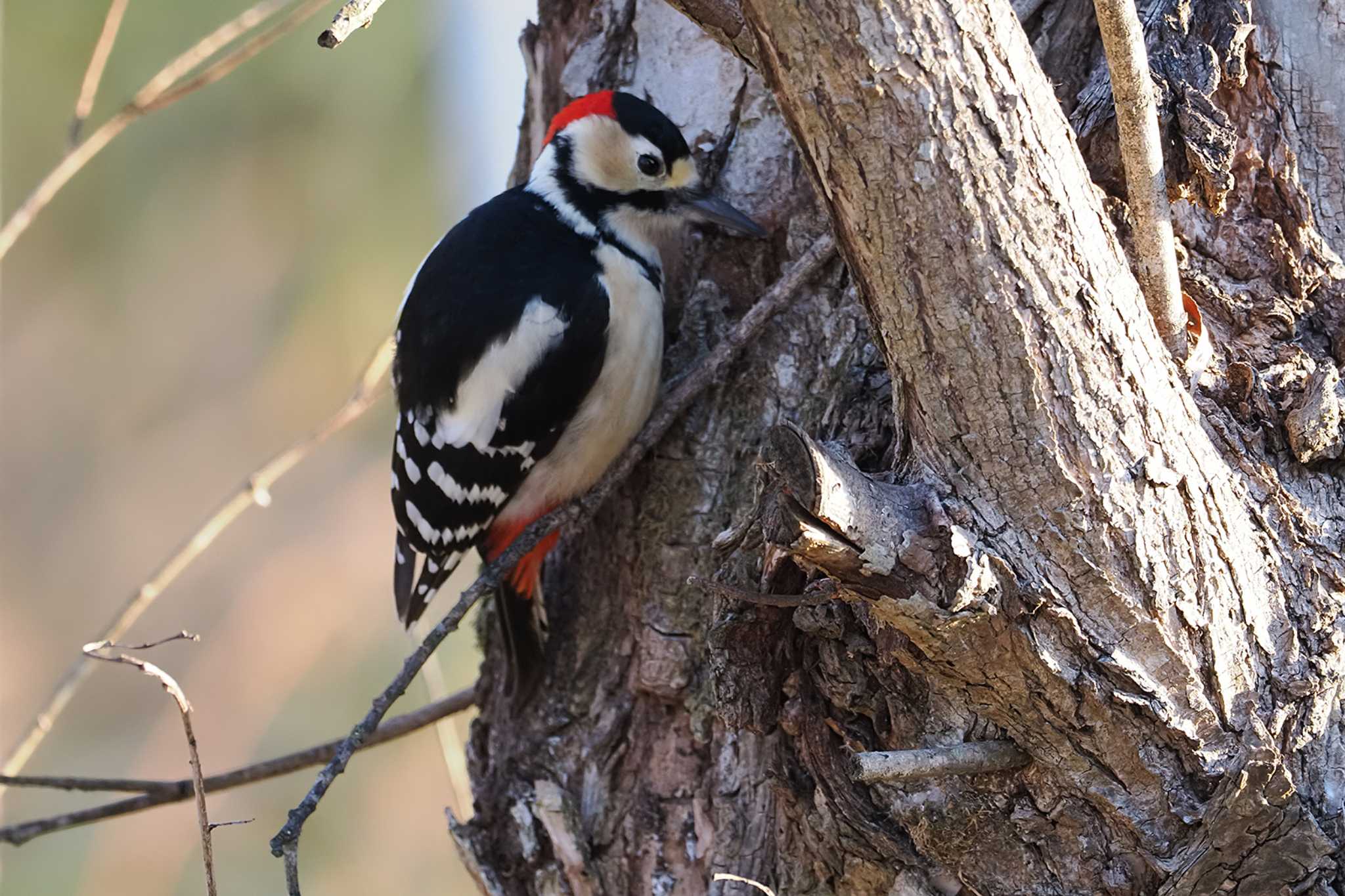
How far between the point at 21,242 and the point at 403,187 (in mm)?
1506

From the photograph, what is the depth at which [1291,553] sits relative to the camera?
4.70ft

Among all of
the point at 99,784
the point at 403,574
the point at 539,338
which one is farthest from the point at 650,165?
the point at 99,784

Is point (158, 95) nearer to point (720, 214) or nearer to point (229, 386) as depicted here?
point (720, 214)

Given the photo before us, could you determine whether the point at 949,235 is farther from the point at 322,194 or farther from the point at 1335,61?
the point at 322,194

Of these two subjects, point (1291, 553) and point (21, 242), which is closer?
point (1291, 553)

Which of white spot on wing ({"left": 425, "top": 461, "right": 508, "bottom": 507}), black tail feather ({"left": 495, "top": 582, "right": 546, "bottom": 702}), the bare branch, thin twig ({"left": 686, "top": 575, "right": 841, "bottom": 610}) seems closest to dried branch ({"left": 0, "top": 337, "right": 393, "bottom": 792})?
the bare branch

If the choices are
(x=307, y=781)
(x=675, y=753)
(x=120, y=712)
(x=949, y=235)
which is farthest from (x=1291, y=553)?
(x=120, y=712)

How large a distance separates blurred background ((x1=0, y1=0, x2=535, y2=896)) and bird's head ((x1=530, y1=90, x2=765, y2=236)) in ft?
5.60

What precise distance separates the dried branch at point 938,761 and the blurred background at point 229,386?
3.06 m

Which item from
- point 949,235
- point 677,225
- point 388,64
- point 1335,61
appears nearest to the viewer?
point 949,235

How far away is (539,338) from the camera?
2221 mm

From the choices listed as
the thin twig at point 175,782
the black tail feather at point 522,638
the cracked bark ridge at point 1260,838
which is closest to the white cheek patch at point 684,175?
the black tail feather at point 522,638

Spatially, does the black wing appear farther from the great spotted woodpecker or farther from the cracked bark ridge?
the cracked bark ridge

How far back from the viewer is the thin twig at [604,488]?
67.8 inches
